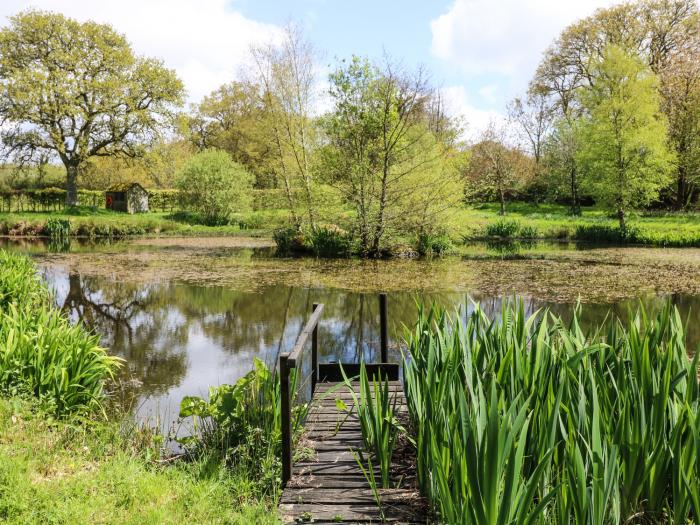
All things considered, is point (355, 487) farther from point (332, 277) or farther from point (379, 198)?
point (379, 198)

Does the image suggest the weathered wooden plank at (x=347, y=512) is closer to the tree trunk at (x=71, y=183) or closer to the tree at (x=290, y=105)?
the tree at (x=290, y=105)

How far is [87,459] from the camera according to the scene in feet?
13.2

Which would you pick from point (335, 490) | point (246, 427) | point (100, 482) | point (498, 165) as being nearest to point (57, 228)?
point (498, 165)

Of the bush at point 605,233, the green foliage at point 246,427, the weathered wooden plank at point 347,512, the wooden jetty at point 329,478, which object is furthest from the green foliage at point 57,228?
the weathered wooden plank at point 347,512

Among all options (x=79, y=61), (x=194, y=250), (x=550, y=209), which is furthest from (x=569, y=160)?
(x=79, y=61)

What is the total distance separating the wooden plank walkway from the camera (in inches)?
122

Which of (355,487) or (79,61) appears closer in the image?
(355,487)

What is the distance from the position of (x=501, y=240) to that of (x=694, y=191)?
15.8 metres

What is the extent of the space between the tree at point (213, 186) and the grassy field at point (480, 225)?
0.90m

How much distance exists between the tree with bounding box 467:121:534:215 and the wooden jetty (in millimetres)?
29765

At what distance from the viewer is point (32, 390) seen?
15.3ft

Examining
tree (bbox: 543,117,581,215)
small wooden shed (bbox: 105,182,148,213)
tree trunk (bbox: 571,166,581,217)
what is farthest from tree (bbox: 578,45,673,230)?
small wooden shed (bbox: 105,182,148,213)

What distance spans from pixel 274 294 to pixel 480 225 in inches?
571

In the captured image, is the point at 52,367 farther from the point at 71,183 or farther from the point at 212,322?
the point at 71,183
